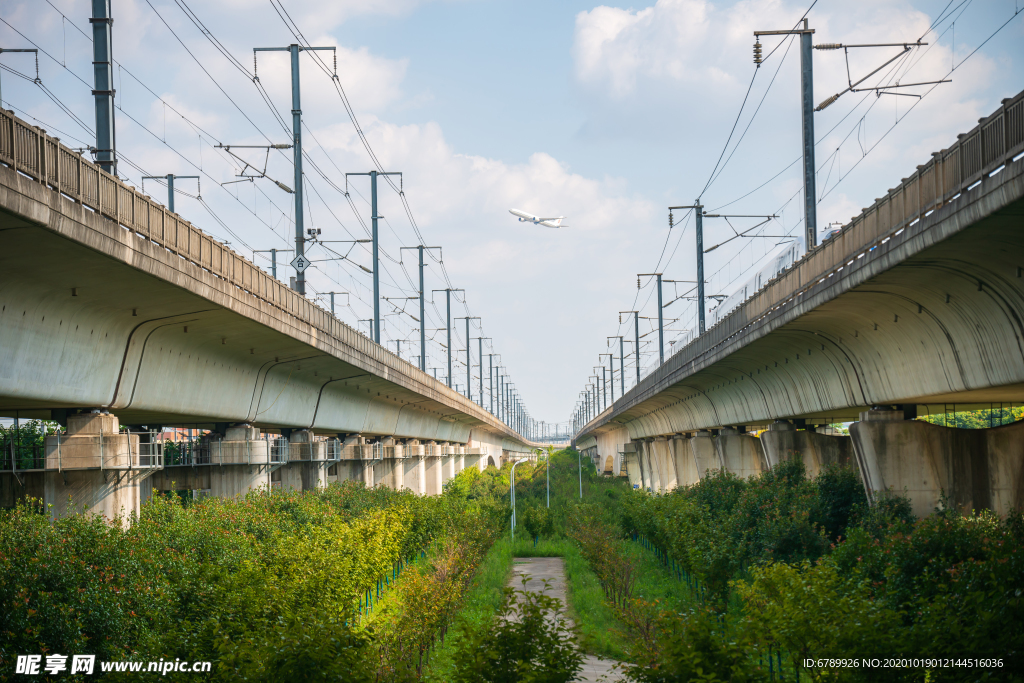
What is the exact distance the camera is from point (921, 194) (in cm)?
1345

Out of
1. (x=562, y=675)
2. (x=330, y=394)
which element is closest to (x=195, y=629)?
(x=562, y=675)

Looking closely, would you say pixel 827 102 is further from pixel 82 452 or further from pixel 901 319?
pixel 82 452

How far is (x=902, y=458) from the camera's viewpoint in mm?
20828

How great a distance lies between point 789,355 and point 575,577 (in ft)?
32.1

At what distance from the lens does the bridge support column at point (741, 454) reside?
3841 cm

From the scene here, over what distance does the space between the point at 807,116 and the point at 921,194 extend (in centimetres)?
1051

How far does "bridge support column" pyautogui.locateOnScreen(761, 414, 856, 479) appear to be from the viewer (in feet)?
99.7

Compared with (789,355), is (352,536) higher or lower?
lower

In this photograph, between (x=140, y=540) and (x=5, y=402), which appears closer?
(x=140, y=540)

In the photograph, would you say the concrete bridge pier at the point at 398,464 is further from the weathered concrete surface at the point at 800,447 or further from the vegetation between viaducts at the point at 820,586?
→ the weathered concrete surface at the point at 800,447

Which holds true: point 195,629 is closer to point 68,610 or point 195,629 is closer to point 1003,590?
point 68,610

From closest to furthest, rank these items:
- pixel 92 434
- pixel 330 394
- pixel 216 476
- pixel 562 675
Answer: pixel 562 675
pixel 92 434
pixel 216 476
pixel 330 394

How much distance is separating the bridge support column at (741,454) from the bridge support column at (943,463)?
675 inches
